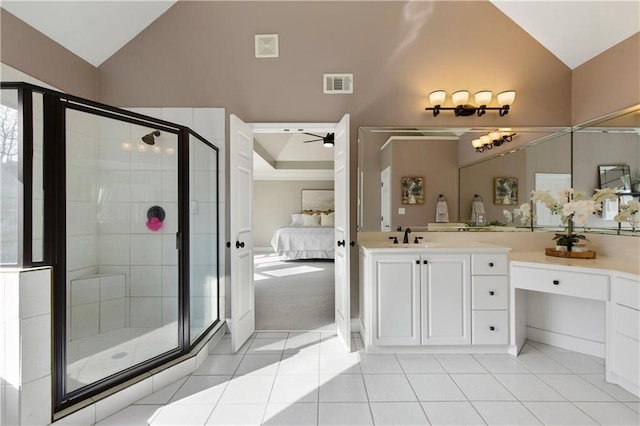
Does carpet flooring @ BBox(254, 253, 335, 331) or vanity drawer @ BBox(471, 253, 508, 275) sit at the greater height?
vanity drawer @ BBox(471, 253, 508, 275)

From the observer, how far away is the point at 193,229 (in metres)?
2.78

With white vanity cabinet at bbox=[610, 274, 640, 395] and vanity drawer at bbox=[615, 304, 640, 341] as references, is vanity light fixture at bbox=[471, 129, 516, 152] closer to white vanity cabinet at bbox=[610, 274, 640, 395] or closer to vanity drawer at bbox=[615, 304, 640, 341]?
white vanity cabinet at bbox=[610, 274, 640, 395]

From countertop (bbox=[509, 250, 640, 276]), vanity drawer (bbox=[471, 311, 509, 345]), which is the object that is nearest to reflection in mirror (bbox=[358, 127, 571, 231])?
countertop (bbox=[509, 250, 640, 276])

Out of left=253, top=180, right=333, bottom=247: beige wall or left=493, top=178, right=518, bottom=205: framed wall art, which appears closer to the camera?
left=493, top=178, right=518, bottom=205: framed wall art

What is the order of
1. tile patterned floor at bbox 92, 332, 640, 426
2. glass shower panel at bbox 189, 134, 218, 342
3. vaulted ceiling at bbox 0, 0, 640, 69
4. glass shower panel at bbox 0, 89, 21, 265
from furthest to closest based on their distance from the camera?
glass shower panel at bbox 189, 134, 218, 342 → vaulted ceiling at bbox 0, 0, 640, 69 → tile patterned floor at bbox 92, 332, 640, 426 → glass shower panel at bbox 0, 89, 21, 265

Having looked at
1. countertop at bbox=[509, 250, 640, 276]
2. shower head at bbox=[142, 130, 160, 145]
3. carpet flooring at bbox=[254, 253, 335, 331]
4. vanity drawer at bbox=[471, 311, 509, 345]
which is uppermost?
shower head at bbox=[142, 130, 160, 145]

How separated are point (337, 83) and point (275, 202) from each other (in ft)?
19.7

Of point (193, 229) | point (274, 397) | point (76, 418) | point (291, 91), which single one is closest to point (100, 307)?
point (193, 229)

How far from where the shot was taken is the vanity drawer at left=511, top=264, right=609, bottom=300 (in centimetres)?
210

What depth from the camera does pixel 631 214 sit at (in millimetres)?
2432

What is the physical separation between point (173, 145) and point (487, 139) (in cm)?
299

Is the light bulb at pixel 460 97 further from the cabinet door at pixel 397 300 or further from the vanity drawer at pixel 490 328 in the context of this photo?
the vanity drawer at pixel 490 328

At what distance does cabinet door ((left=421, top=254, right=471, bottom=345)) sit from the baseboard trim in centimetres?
82

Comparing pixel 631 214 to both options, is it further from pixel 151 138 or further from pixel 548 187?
pixel 151 138
